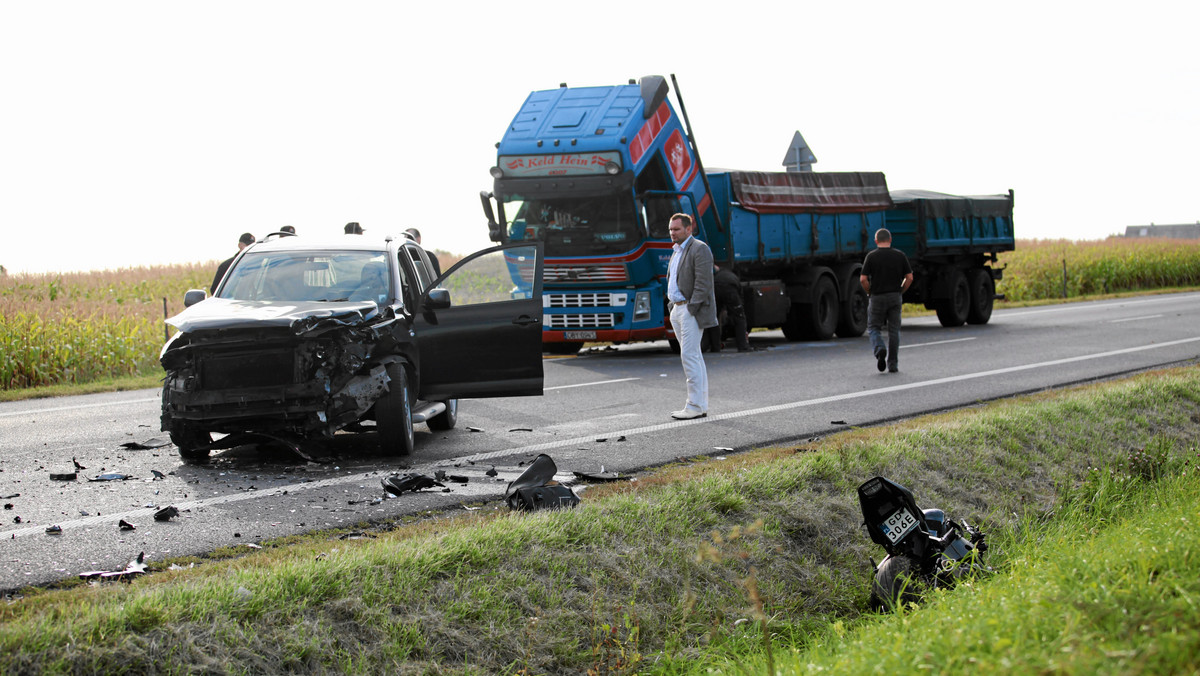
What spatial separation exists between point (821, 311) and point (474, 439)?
483 inches

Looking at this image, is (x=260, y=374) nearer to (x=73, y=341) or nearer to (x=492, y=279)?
(x=492, y=279)

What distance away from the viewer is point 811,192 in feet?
65.3

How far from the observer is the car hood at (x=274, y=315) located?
727cm

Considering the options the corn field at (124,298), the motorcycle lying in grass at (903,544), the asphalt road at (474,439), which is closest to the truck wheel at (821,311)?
the asphalt road at (474,439)

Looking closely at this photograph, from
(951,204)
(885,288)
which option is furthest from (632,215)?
(951,204)

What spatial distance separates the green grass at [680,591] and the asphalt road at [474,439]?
2.04 ft

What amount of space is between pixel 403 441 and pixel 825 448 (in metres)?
3.14

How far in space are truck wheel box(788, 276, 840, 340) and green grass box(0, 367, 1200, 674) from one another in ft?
39.2

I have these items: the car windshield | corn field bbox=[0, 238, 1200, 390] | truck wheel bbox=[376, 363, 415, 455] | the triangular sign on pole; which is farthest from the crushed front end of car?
the triangular sign on pole

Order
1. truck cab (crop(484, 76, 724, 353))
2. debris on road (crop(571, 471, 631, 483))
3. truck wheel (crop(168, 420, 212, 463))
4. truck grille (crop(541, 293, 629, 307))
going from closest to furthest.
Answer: debris on road (crop(571, 471, 631, 483))
truck wheel (crop(168, 420, 212, 463))
truck cab (crop(484, 76, 724, 353))
truck grille (crop(541, 293, 629, 307))

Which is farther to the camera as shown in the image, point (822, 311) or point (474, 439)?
point (822, 311)

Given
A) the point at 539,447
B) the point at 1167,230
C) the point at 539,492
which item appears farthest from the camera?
the point at 1167,230

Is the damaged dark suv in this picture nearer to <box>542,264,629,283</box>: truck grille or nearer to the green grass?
the green grass

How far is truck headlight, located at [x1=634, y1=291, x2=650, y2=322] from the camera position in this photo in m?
15.8
